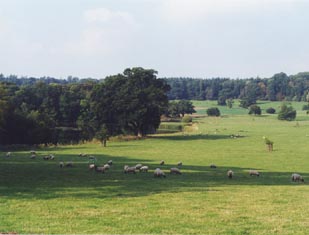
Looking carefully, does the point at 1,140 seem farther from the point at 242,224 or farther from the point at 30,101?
the point at 242,224

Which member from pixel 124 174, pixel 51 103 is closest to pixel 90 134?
pixel 51 103

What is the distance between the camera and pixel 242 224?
14695 mm

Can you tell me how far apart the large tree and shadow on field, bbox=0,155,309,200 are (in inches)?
1603

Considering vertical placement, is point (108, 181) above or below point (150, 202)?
below

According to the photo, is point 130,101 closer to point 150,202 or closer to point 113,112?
point 113,112

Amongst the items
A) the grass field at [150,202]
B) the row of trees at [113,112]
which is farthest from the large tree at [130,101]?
the grass field at [150,202]

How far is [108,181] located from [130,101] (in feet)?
169

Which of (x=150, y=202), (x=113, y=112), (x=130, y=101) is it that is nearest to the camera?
(x=150, y=202)

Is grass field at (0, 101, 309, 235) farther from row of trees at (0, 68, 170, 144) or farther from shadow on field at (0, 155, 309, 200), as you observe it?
row of trees at (0, 68, 170, 144)

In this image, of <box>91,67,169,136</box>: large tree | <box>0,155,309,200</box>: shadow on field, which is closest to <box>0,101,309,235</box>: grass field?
<box>0,155,309,200</box>: shadow on field

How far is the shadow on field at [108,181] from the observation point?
853 inches

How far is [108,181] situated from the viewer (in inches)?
1054

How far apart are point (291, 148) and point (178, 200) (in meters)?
40.0

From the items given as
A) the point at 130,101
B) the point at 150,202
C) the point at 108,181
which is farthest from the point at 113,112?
the point at 150,202
